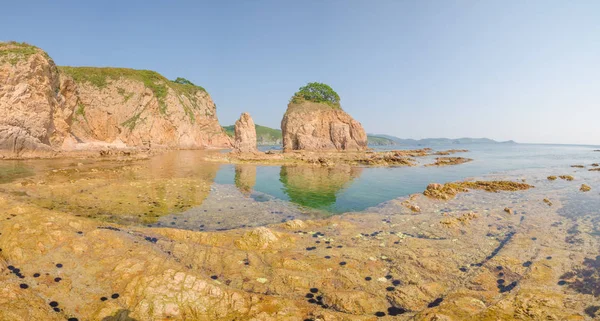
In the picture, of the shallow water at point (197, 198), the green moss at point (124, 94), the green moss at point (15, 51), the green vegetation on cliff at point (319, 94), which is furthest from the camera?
the green vegetation on cliff at point (319, 94)

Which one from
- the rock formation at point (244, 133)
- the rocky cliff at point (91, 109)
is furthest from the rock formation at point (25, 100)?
the rock formation at point (244, 133)

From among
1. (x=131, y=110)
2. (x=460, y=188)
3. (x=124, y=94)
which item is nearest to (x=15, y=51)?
(x=131, y=110)

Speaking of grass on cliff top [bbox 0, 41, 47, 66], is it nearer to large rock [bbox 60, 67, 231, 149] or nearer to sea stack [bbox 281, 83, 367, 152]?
large rock [bbox 60, 67, 231, 149]

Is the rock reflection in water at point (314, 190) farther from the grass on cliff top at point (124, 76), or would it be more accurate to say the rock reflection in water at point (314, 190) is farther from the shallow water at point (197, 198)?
the grass on cliff top at point (124, 76)

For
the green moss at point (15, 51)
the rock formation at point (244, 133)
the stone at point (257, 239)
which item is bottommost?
the stone at point (257, 239)

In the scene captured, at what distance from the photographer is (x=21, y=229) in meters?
8.99

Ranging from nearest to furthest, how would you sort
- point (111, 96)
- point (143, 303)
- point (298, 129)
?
point (143, 303), point (111, 96), point (298, 129)

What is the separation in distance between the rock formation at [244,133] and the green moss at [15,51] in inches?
1425

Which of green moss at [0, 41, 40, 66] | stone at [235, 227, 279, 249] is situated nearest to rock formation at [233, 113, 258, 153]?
green moss at [0, 41, 40, 66]

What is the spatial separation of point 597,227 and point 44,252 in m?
24.5

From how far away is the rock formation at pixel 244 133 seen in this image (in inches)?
2520

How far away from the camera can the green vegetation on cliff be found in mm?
107312

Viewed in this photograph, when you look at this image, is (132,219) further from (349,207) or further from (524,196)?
(524,196)

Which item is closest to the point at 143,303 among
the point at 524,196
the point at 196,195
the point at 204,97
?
the point at 196,195
